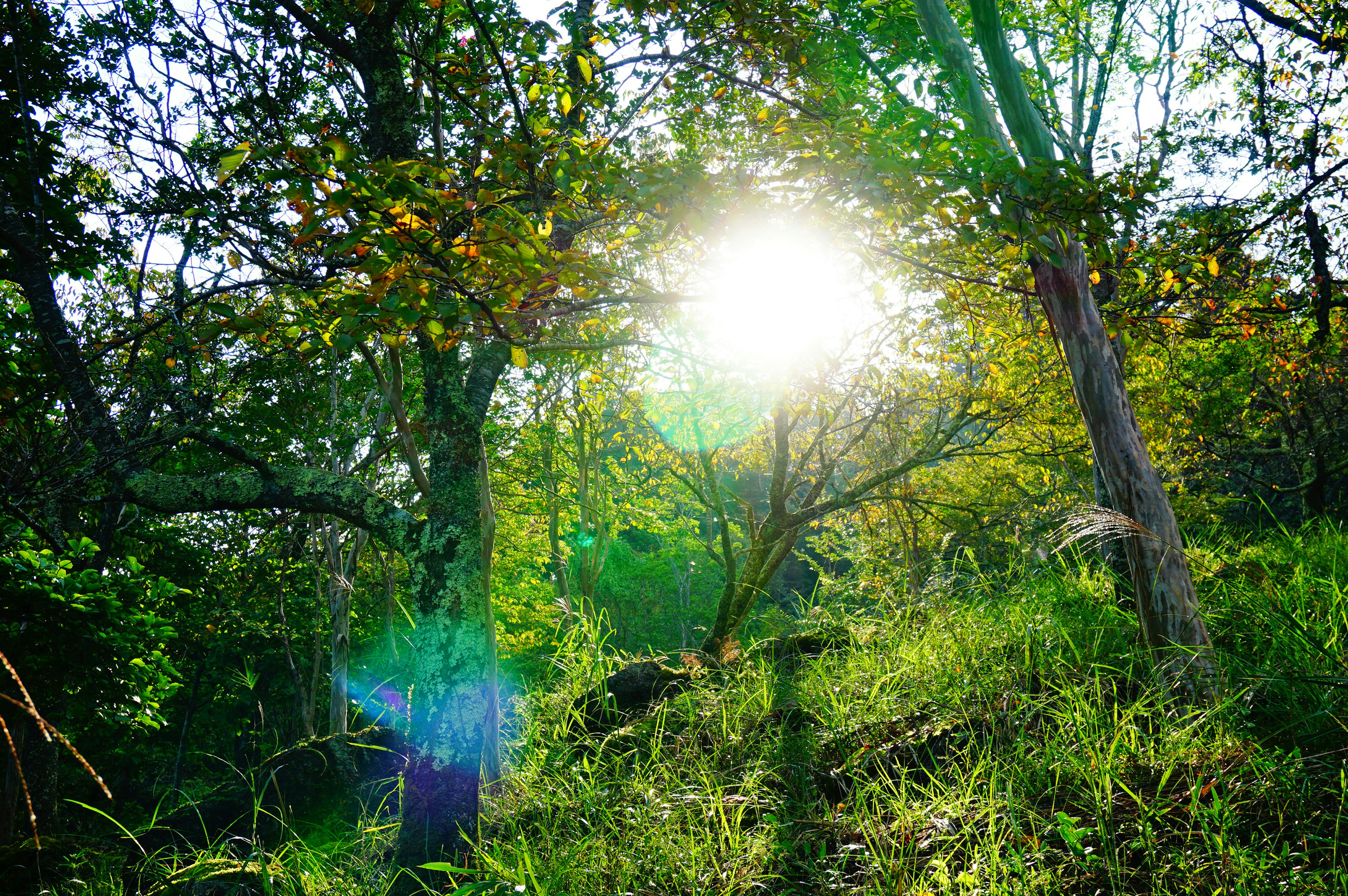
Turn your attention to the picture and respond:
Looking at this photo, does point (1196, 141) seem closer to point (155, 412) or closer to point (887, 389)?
point (887, 389)

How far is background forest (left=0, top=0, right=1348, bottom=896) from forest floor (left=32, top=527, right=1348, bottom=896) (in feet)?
0.09

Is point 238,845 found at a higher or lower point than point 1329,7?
lower

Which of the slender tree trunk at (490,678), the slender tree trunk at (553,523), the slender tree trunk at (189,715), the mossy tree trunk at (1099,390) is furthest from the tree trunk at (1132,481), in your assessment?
the slender tree trunk at (189,715)

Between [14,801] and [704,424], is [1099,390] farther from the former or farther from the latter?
[14,801]

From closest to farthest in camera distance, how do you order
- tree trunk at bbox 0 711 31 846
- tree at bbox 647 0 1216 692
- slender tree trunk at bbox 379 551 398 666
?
tree at bbox 647 0 1216 692, tree trunk at bbox 0 711 31 846, slender tree trunk at bbox 379 551 398 666

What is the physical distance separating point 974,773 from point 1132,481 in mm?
1820

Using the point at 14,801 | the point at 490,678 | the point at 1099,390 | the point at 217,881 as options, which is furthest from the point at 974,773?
the point at 14,801

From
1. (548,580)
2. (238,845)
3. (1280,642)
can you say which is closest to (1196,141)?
(1280,642)

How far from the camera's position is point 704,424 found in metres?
8.32

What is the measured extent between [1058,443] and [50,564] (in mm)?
10136

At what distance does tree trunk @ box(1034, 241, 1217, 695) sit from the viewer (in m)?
3.06

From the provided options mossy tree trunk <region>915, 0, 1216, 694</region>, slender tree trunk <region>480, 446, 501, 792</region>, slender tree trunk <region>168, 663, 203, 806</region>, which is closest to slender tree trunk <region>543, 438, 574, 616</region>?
slender tree trunk <region>168, 663, 203, 806</region>

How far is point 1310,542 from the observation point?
428 centimetres

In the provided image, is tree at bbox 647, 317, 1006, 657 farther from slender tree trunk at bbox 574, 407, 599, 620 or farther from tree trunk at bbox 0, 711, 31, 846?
tree trunk at bbox 0, 711, 31, 846
